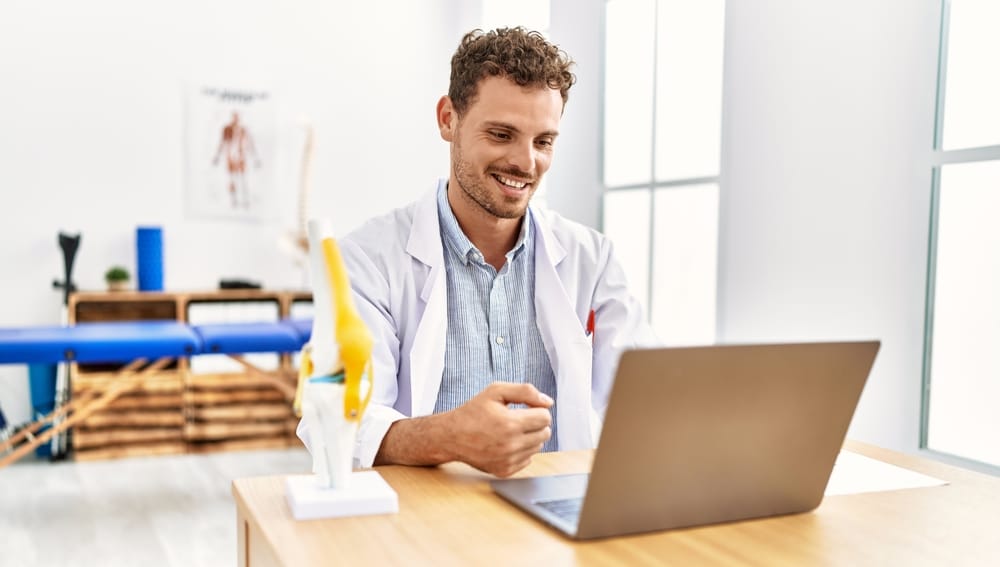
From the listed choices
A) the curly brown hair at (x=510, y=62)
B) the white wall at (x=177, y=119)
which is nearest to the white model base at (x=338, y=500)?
the curly brown hair at (x=510, y=62)

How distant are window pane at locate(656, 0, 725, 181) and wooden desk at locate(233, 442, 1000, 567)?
7.28 ft

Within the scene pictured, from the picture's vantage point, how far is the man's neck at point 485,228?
1668mm

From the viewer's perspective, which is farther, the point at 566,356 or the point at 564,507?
the point at 566,356

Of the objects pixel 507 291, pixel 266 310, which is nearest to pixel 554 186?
pixel 266 310

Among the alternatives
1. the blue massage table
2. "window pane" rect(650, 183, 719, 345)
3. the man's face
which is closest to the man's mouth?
the man's face

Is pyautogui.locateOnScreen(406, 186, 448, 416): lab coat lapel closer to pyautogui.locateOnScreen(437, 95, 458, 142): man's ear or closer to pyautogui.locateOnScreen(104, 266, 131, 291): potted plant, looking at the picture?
pyautogui.locateOnScreen(437, 95, 458, 142): man's ear

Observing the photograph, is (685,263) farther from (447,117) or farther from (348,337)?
(348,337)

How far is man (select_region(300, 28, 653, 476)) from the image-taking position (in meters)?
1.56

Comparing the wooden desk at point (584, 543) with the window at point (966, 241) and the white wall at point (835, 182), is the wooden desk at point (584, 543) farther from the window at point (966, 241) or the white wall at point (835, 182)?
the white wall at point (835, 182)

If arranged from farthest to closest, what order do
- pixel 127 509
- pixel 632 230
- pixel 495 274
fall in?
pixel 632 230 < pixel 127 509 < pixel 495 274

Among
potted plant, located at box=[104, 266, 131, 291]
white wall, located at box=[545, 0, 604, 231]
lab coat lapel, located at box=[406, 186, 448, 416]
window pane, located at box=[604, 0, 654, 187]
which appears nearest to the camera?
lab coat lapel, located at box=[406, 186, 448, 416]

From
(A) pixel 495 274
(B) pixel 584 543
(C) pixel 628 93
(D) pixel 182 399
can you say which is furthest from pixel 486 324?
(D) pixel 182 399

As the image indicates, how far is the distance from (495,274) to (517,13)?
320 centimetres

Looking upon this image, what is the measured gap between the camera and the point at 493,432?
107cm
